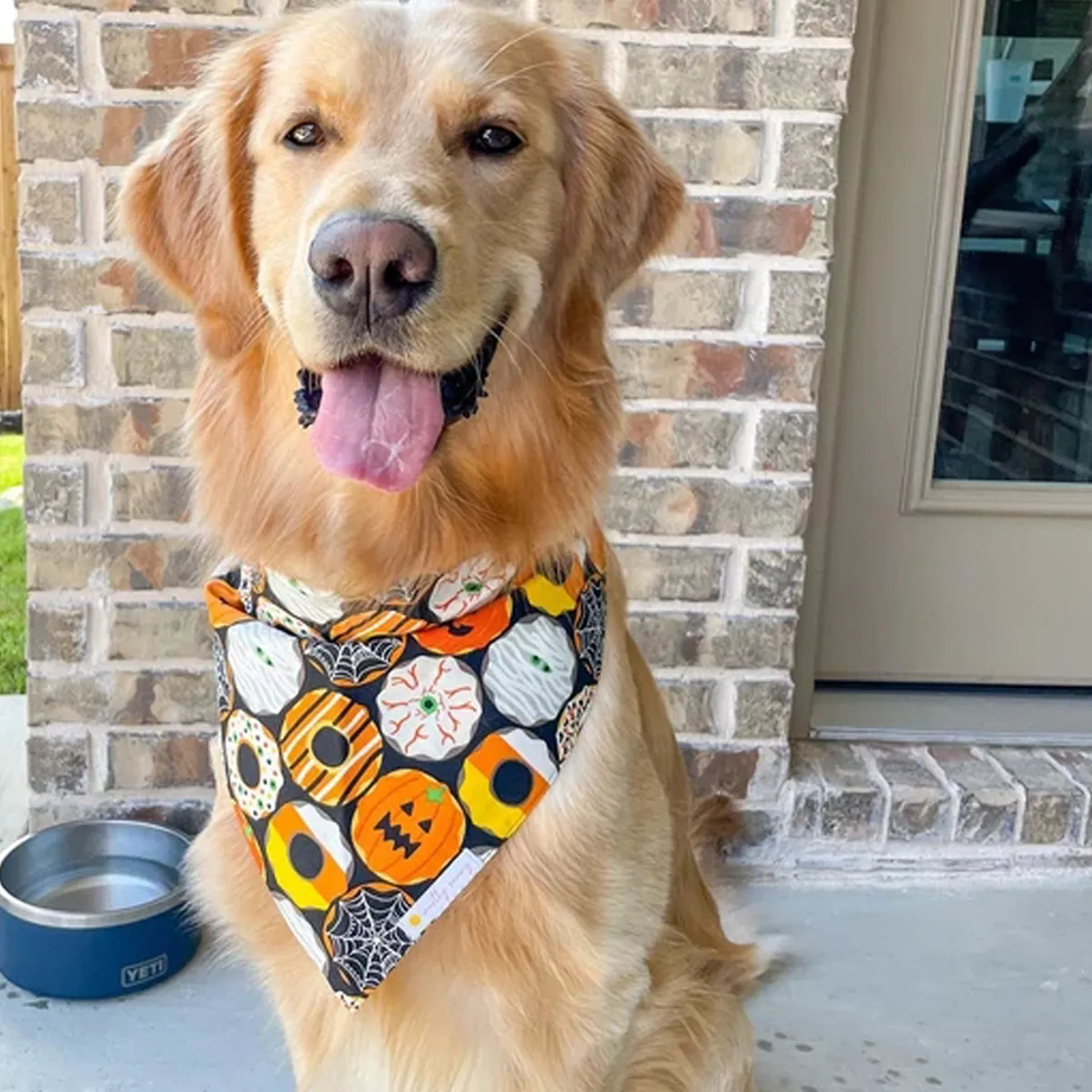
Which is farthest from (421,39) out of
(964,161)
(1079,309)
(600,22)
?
(1079,309)

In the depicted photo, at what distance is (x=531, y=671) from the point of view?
5.14ft

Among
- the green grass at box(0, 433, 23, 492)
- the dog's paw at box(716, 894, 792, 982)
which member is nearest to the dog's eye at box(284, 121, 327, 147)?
the dog's paw at box(716, 894, 792, 982)

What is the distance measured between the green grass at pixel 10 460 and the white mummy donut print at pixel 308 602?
13.5 ft

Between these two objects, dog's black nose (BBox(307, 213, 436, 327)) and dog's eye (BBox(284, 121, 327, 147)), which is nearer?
dog's black nose (BBox(307, 213, 436, 327))

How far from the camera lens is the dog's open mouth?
4.51ft

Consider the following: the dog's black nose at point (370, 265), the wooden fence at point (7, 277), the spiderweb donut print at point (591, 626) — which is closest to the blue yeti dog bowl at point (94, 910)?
the spiderweb donut print at point (591, 626)

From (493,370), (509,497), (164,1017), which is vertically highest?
(493,370)

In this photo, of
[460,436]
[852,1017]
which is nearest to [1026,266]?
[852,1017]

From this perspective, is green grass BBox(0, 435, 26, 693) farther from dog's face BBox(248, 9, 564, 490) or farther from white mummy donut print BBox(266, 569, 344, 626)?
dog's face BBox(248, 9, 564, 490)

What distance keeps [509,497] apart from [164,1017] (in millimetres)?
1186

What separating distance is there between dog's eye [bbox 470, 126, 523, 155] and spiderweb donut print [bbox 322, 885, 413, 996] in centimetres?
88

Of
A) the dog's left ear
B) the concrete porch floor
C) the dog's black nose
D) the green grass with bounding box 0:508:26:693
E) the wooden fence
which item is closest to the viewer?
A: the dog's black nose

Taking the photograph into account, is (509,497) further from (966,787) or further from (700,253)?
(966,787)

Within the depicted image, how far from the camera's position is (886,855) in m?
2.67
